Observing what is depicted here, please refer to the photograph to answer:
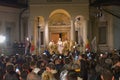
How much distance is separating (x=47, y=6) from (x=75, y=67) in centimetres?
2562

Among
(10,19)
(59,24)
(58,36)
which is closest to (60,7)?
(59,24)

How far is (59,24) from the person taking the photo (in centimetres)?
3875

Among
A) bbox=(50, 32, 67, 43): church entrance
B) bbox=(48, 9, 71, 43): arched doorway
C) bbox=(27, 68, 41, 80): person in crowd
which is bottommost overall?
bbox=(27, 68, 41, 80): person in crowd

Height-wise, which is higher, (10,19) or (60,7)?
(60,7)

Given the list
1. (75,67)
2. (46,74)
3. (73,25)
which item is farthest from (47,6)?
(46,74)

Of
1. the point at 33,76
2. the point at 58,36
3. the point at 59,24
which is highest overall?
the point at 59,24

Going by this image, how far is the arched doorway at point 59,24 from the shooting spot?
38.8 m

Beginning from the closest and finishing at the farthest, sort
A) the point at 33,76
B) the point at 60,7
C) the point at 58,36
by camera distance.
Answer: the point at 33,76 < the point at 60,7 < the point at 58,36

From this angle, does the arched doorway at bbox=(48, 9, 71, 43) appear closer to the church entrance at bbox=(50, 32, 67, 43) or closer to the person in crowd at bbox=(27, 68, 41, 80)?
the church entrance at bbox=(50, 32, 67, 43)

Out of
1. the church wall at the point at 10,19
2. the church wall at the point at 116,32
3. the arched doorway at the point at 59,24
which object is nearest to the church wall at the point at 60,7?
the arched doorway at the point at 59,24

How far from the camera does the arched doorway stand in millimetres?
38750

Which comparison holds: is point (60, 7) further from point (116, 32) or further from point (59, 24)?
point (116, 32)

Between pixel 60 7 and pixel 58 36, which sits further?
pixel 58 36

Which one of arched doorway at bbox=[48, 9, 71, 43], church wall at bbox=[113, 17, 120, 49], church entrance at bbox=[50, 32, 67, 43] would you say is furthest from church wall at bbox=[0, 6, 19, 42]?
church wall at bbox=[113, 17, 120, 49]
